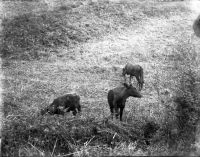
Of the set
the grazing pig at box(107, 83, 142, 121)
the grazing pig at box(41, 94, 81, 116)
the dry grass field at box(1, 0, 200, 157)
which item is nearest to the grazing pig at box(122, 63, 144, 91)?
the dry grass field at box(1, 0, 200, 157)

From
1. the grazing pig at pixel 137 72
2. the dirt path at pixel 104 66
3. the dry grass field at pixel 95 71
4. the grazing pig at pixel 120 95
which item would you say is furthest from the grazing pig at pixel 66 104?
the grazing pig at pixel 137 72

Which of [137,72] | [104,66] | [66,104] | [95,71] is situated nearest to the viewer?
[66,104]

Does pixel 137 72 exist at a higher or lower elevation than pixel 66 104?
higher

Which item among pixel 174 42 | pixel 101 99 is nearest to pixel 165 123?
pixel 101 99

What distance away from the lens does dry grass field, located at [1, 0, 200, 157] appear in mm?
12625

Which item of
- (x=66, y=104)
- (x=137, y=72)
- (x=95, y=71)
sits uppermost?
(x=137, y=72)

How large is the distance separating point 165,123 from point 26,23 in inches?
503

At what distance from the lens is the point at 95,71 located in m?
20.5

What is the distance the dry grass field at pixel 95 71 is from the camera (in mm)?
12625

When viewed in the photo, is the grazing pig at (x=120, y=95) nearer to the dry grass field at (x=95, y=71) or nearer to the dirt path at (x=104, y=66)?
the dry grass field at (x=95, y=71)

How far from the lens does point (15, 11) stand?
25.2m

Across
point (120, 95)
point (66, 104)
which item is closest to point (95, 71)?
point (66, 104)

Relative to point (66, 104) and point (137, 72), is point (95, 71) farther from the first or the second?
point (66, 104)

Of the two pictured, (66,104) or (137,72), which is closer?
(66,104)
